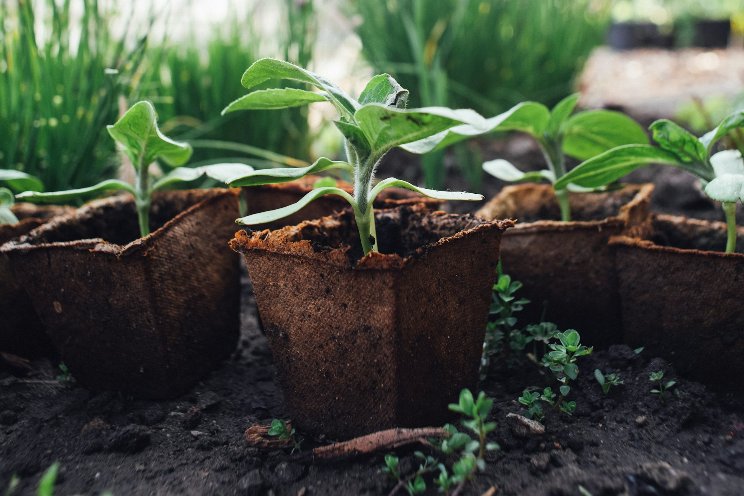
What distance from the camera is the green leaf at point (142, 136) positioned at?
101cm

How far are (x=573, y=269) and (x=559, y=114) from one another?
31 cm

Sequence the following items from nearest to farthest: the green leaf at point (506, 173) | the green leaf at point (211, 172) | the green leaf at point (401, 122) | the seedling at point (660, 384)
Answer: the green leaf at point (401, 122), the seedling at point (660, 384), the green leaf at point (211, 172), the green leaf at point (506, 173)

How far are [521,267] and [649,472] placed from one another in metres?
0.47

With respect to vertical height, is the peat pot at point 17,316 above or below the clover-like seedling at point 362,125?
below

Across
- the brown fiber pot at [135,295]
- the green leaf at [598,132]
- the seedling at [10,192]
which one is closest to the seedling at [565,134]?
the green leaf at [598,132]

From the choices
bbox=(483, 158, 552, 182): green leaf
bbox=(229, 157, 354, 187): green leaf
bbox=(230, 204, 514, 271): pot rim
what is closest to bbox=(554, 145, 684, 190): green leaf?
bbox=(483, 158, 552, 182): green leaf

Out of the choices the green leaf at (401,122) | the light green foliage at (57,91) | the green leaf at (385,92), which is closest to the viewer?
the green leaf at (401,122)

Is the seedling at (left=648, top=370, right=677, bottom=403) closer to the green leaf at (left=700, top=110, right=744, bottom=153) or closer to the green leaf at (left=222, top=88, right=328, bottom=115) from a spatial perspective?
the green leaf at (left=700, top=110, right=744, bottom=153)

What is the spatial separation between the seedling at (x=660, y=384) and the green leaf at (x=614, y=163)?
36 centimetres

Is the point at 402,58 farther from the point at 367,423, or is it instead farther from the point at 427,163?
the point at 367,423

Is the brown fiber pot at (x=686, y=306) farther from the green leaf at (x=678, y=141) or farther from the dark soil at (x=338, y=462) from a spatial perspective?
the green leaf at (x=678, y=141)

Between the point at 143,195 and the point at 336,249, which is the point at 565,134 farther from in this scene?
the point at 143,195

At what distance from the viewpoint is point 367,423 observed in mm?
955

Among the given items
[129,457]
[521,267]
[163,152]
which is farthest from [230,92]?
[129,457]
